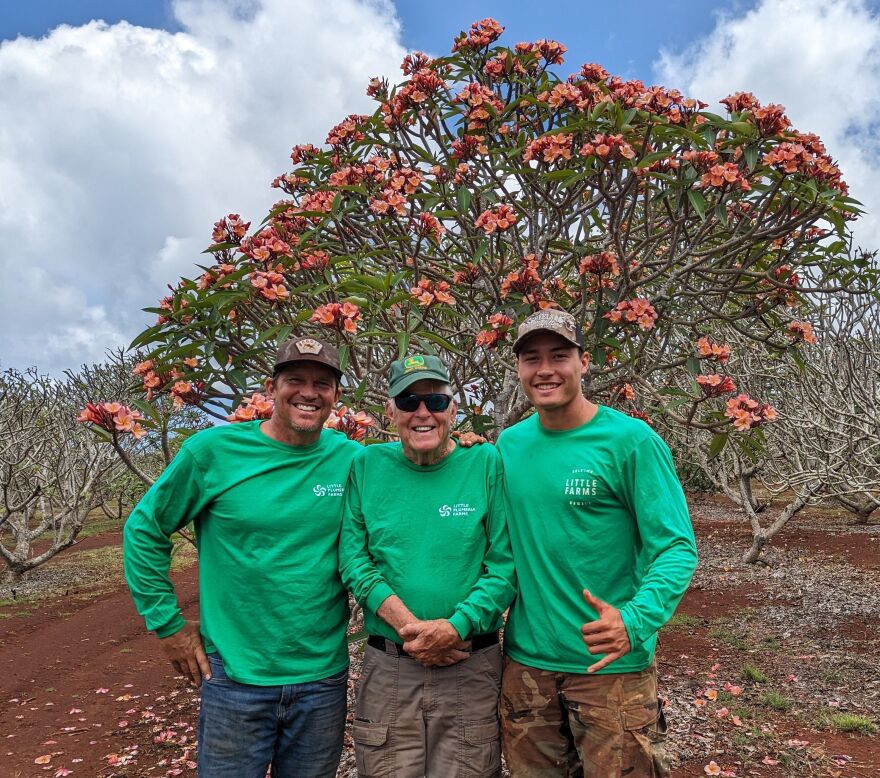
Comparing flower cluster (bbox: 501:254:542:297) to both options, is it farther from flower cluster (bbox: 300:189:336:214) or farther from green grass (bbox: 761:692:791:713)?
green grass (bbox: 761:692:791:713)

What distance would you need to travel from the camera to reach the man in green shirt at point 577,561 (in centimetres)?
190

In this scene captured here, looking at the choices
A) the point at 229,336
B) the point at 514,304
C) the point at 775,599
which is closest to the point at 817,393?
the point at 775,599

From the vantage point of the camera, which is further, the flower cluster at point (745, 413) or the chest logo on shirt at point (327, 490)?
the flower cluster at point (745, 413)

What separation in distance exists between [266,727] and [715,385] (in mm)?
2342

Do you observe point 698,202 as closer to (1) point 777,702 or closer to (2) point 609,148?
A: (2) point 609,148

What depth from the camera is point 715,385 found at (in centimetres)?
311

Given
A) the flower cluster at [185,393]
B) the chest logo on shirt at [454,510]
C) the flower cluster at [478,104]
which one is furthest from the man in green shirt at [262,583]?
the flower cluster at [478,104]

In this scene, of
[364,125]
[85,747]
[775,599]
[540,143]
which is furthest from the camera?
[775,599]

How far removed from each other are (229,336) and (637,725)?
2.43 metres

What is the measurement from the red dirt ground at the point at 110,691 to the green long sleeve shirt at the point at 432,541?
8.27ft

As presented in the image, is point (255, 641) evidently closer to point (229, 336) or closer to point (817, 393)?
point (229, 336)

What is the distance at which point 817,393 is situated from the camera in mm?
7621

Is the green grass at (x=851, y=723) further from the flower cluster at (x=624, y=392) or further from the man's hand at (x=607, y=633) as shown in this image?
the man's hand at (x=607, y=633)

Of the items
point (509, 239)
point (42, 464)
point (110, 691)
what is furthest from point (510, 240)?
point (42, 464)
